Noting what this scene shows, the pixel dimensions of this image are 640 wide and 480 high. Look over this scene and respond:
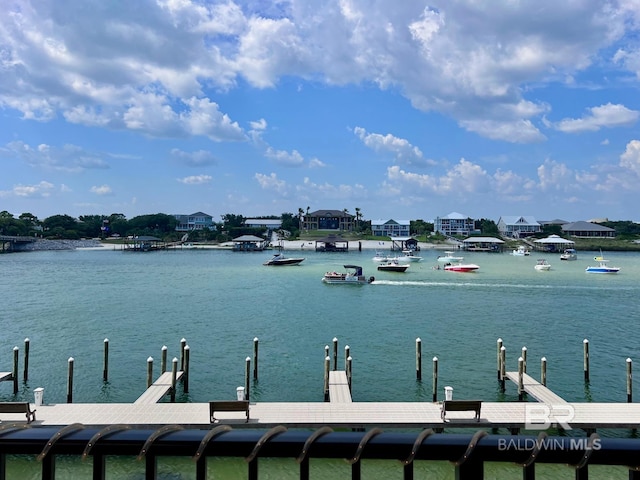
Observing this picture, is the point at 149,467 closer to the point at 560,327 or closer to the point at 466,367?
the point at 466,367

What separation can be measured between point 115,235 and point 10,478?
20417 centimetres

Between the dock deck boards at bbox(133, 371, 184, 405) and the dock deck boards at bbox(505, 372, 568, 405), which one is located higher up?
the dock deck boards at bbox(133, 371, 184, 405)

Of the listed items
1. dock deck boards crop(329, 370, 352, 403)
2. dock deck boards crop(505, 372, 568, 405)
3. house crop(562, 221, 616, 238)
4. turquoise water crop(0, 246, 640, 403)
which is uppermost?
house crop(562, 221, 616, 238)

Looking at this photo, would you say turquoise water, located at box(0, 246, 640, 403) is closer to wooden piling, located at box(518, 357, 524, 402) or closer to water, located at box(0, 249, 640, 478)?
water, located at box(0, 249, 640, 478)

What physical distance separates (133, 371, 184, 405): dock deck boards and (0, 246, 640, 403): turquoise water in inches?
51.5

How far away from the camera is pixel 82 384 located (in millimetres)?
23125

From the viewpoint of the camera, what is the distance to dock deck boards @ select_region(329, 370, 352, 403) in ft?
61.9

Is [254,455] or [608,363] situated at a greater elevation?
[254,455]

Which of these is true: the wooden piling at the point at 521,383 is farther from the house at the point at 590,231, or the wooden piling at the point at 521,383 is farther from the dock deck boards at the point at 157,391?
the house at the point at 590,231

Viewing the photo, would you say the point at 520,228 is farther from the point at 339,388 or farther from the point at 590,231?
the point at 339,388

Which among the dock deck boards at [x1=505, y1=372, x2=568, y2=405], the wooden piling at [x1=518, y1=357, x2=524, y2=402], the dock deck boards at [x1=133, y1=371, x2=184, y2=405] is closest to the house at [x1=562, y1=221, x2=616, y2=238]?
the dock deck boards at [x1=505, y1=372, x2=568, y2=405]

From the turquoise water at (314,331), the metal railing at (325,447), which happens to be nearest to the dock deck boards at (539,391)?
the turquoise water at (314,331)

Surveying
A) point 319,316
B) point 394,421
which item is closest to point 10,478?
point 394,421

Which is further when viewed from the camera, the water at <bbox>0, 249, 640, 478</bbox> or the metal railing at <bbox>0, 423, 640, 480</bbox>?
the water at <bbox>0, 249, 640, 478</bbox>
